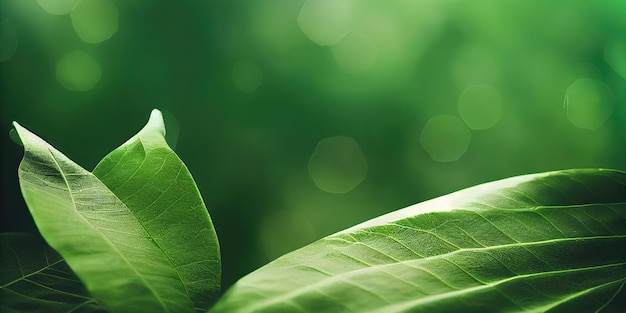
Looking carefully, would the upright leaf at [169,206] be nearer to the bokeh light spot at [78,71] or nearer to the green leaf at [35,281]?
the green leaf at [35,281]

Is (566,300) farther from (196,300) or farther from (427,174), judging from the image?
(427,174)

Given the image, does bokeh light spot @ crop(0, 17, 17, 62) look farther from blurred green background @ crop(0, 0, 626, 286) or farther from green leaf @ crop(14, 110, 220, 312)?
green leaf @ crop(14, 110, 220, 312)

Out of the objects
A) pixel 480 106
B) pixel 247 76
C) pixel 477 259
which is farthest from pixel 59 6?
pixel 477 259

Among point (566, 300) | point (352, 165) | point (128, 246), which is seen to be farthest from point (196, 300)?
point (352, 165)

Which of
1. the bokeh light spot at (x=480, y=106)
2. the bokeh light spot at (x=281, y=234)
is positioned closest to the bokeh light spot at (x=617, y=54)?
the bokeh light spot at (x=480, y=106)

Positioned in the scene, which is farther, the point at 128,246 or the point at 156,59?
the point at 156,59

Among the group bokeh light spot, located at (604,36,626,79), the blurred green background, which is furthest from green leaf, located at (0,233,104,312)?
bokeh light spot, located at (604,36,626,79)
